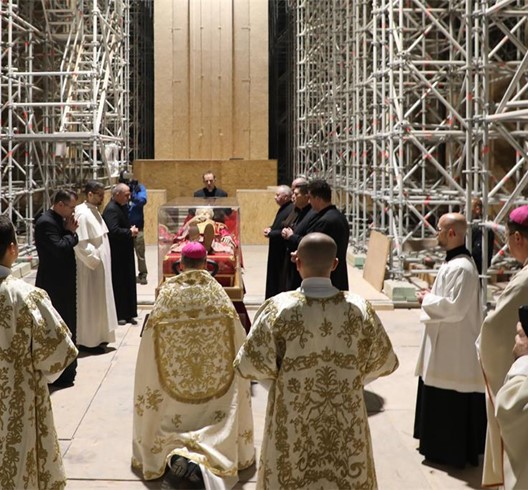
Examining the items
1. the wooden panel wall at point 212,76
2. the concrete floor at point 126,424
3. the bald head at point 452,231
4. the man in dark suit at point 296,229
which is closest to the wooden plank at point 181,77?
the wooden panel wall at point 212,76

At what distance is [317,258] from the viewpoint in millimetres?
3791

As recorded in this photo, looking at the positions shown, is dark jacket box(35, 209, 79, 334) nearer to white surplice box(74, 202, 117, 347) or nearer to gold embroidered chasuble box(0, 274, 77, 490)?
white surplice box(74, 202, 117, 347)

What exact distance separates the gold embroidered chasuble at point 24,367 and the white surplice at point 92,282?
13.6 ft

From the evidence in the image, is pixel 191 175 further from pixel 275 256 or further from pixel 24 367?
pixel 24 367

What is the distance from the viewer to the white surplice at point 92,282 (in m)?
8.38

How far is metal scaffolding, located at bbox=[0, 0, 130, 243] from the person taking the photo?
14.9m

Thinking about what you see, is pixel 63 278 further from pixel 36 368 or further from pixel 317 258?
pixel 317 258

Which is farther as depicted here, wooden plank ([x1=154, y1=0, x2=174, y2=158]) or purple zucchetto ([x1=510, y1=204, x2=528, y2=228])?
wooden plank ([x1=154, y1=0, x2=174, y2=158])

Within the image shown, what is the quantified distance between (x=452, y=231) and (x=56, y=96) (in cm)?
1522

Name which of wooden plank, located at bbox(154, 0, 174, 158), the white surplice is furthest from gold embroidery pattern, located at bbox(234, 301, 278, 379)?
wooden plank, located at bbox(154, 0, 174, 158)

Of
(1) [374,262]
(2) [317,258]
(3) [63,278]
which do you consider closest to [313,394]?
(2) [317,258]

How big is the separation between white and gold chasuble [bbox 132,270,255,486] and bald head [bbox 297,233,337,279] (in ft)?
4.54

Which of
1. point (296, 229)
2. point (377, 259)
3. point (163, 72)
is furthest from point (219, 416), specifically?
point (163, 72)

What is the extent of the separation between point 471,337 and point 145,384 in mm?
2239
